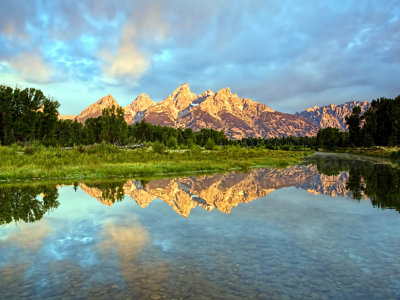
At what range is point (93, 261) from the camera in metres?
8.01

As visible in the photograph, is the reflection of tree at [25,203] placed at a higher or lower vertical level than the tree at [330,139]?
lower

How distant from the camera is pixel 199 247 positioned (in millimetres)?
9148

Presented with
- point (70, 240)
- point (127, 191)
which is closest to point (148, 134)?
point (127, 191)

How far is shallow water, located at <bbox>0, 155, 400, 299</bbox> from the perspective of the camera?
640 centimetres

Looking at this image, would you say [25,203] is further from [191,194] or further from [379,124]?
[379,124]

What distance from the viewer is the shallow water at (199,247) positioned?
21.0ft

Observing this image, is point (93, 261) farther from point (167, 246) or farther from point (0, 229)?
point (0, 229)

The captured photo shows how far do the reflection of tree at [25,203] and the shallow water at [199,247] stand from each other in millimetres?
84

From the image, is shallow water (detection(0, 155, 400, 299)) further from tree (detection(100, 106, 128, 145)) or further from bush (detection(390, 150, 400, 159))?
bush (detection(390, 150, 400, 159))

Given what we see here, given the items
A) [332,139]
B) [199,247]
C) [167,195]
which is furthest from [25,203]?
[332,139]

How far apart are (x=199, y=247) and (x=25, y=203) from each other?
465 inches

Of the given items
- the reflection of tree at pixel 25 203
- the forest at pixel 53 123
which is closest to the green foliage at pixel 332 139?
the forest at pixel 53 123

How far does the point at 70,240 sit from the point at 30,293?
394cm

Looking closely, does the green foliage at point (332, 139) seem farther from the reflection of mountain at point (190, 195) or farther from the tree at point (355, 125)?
the reflection of mountain at point (190, 195)
